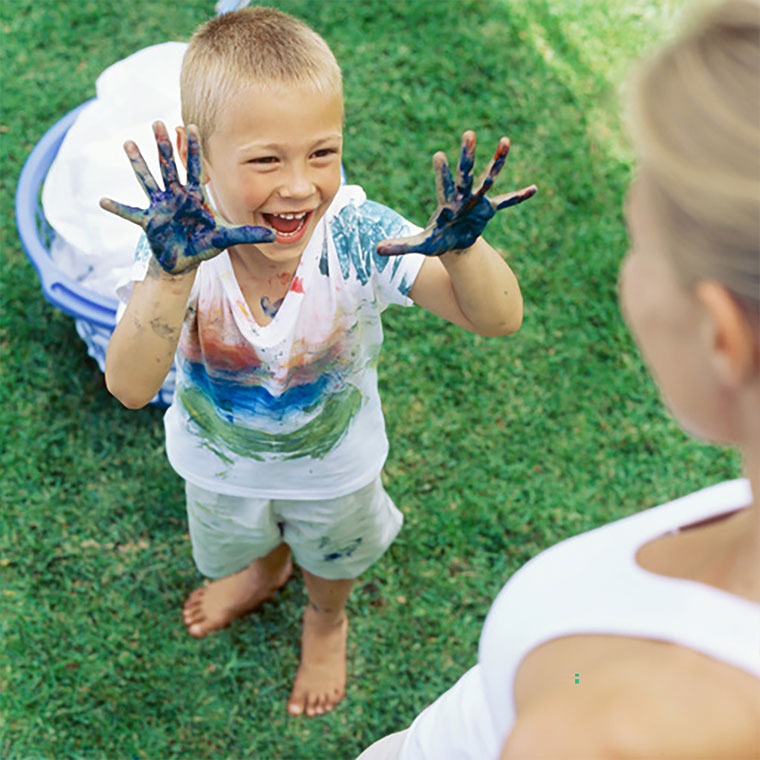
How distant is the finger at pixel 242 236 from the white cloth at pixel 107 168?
1.20 meters

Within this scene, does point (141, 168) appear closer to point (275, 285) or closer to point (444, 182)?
point (275, 285)

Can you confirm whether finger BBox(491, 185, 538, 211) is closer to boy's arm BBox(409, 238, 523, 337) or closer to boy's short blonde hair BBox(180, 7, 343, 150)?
boy's arm BBox(409, 238, 523, 337)

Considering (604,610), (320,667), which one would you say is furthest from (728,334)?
(320,667)

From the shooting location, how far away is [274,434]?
5.43 ft

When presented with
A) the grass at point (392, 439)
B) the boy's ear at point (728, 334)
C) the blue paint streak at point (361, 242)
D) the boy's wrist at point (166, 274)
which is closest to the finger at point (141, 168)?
the boy's wrist at point (166, 274)

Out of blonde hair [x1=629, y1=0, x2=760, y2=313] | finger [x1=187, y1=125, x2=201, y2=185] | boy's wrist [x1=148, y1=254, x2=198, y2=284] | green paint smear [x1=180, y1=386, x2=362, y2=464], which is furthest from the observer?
green paint smear [x1=180, y1=386, x2=362, y2=464]

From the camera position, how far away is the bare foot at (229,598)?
2.41m

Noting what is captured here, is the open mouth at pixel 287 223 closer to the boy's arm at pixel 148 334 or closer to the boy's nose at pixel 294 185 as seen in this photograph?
the boy's nose at pixel 294 185

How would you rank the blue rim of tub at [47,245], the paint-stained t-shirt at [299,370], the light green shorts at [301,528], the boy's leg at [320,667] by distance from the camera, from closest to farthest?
the paint-stained t-shirt at [299,370] → the light green shorts at [301,528] → the boy's leg at [320,667] → the blue rim of tub at [47,245]

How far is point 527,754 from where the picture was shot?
0.82 m

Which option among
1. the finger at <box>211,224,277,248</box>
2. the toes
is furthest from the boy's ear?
the toes

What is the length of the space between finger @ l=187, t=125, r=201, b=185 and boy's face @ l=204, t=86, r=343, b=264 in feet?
0.36

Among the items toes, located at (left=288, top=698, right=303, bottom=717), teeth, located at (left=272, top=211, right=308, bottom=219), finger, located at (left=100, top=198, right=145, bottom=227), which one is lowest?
toes, located at (left=288, top=698, right=303, bottom=717)

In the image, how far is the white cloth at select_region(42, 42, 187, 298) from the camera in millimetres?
2510
